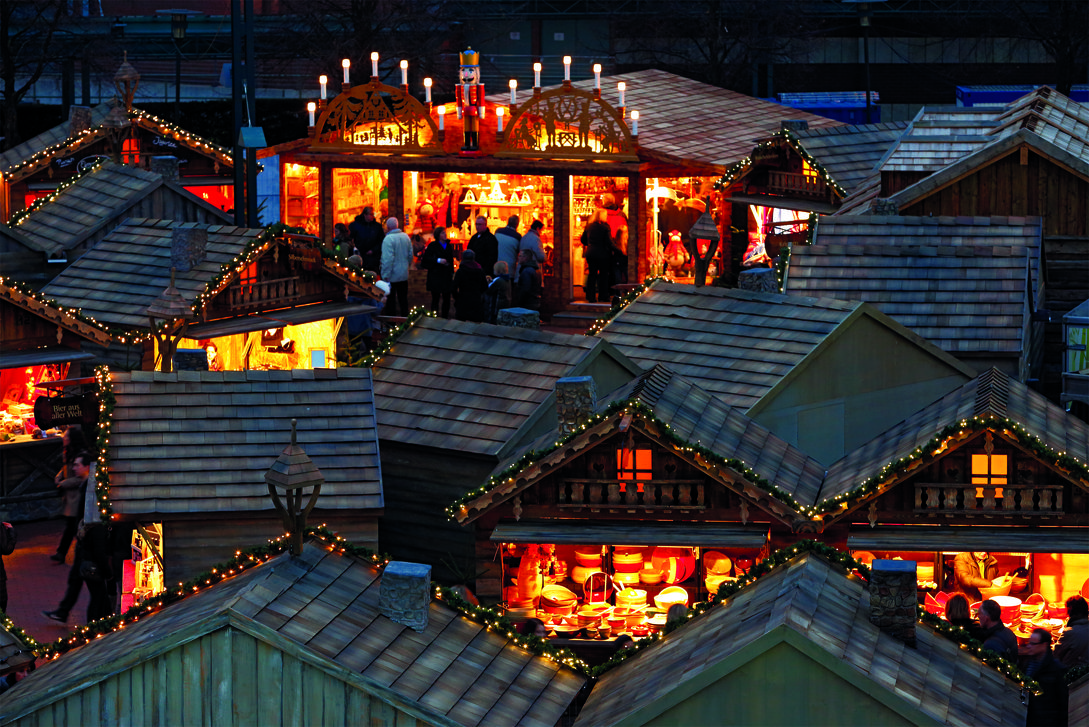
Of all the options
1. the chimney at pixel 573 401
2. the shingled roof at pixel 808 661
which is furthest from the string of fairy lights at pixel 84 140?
the shingled roof at pixel 808 661

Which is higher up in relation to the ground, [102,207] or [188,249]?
[102,207]

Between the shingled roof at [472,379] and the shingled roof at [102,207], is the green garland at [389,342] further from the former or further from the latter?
the shingled roof at [102,207]

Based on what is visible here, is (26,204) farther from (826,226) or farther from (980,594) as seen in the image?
(980,594)

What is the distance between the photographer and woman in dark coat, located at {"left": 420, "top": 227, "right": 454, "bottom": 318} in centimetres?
3156

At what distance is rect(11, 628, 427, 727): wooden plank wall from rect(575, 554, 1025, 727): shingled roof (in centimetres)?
191

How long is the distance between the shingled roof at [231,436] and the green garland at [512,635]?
384 cm

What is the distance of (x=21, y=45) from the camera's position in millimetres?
49281

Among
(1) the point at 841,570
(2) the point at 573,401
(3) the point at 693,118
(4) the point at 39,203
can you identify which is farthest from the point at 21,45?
(1) the point at 841,570

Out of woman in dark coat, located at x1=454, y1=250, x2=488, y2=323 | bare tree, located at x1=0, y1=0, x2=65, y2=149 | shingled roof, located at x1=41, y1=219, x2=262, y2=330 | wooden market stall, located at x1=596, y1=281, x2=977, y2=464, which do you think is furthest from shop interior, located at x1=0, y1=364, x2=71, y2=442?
bare tree, located at x1=0, y1=0, x2=65, y2=149

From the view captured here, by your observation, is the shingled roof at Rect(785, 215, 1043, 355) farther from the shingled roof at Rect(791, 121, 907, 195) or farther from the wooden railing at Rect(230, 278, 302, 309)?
the wooden railing at Rect(230, 278, 302, 309)

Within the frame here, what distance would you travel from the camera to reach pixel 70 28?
54594 mm

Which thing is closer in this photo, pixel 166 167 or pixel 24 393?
pixel 24 393

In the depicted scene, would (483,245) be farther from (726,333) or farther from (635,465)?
(635,465)

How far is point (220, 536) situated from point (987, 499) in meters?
7.61
